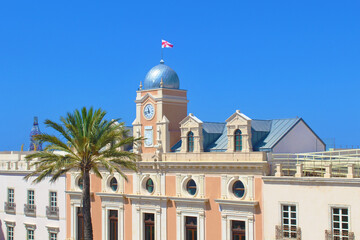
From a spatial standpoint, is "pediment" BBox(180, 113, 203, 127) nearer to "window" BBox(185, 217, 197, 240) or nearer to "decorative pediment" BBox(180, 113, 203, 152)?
"decorative pediment" BBox(180, 113, 203, 152)

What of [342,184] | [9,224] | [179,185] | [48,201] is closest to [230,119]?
[179,185]

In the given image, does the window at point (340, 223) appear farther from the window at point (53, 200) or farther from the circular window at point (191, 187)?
the window at point (53, 200)

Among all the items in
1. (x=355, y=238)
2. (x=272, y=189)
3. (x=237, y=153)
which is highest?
(x=237, y=153)

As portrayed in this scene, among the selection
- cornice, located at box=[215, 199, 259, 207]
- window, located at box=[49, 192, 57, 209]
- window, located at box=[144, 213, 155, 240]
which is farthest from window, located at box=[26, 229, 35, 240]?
cornice, located at box=[215, 199, 259, 207]

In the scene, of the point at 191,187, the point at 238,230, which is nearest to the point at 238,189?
the point at 238,230

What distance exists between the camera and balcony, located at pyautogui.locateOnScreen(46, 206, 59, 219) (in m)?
47.2

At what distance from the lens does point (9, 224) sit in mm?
50438

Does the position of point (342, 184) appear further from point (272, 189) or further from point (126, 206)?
point (126, 206)

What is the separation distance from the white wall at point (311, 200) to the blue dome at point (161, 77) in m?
11.8

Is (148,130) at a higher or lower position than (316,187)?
higher

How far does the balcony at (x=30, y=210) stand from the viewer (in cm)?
4866

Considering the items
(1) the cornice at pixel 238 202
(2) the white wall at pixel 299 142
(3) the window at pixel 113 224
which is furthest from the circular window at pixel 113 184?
(2) the white wall at pixel 299 142

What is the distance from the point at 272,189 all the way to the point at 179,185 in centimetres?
726

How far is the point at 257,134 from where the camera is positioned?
3959 centimetres
